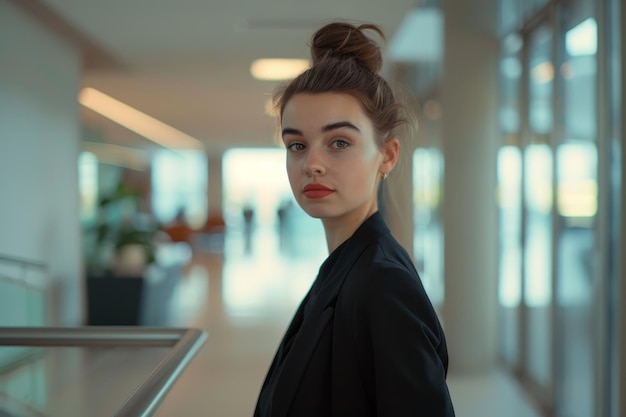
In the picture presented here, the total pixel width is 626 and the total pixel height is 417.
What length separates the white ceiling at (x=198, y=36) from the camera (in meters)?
6.15

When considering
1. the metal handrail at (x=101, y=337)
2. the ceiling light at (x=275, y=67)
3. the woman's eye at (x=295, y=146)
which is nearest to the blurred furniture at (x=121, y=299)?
the ceiling light at (x=275, y=67)

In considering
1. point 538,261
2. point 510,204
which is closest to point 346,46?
point 538,261

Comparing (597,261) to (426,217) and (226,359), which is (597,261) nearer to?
(226,359)

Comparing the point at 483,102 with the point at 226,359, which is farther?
the point at 226,359

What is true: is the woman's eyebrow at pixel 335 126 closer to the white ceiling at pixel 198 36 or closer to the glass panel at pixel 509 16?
the white ceiling at pixel 198 36

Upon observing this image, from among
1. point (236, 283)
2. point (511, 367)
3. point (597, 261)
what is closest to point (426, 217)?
point (236, 283)

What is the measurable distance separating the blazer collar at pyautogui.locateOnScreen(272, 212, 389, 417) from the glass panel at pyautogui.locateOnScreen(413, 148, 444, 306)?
9.14 meters

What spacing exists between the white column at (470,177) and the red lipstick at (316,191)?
17.3ft

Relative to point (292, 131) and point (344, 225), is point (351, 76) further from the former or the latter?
point (344, 225)

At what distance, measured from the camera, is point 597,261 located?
4336 millimetres

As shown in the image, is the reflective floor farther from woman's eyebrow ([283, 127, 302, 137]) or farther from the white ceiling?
woman's eyebrow ([283, 127, 302, 137])

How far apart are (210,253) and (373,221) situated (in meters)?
19.0

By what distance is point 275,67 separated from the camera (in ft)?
31.0

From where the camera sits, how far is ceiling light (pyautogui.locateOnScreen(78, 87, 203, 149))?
13.6 m
